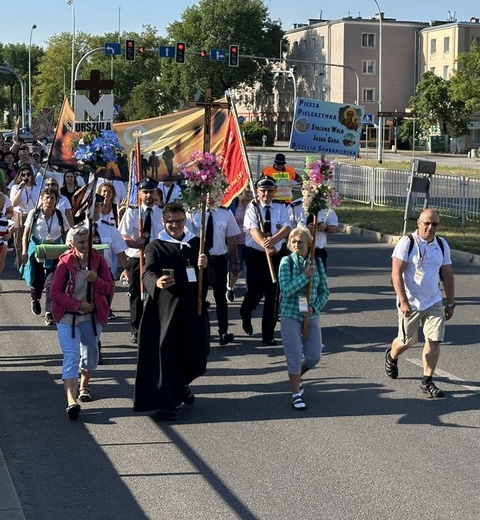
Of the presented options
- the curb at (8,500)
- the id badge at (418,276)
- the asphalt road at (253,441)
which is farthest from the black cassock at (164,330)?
the id badge at (418,276)

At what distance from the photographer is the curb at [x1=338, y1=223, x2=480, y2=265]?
19219 millimetres

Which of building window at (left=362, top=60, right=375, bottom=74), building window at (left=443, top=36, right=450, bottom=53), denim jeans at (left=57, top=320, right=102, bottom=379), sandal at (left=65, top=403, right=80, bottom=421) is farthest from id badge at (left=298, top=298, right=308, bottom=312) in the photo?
building window at (left=362, top=60, right=375, bottom=74)

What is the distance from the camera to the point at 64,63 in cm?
11231

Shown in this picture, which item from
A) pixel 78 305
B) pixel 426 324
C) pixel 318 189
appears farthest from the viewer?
pixel 318 189

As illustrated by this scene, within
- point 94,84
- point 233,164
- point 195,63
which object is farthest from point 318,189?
point 195,63

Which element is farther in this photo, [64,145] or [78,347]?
[64,145]

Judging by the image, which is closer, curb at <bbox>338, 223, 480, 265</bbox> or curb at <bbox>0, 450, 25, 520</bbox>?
curb at <bbox>0, 450, 25, 520</bbox>

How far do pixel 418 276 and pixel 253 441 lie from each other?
8.20 feet

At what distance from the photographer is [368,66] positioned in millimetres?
101062

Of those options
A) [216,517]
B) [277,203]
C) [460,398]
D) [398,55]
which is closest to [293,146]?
[277,203]

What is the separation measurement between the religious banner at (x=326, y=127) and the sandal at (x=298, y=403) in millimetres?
13199

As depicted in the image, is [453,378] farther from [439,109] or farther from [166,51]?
[439,109]

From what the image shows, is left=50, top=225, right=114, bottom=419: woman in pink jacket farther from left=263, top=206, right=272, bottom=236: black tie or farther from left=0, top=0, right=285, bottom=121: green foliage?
left=0, top=0, right=285, bottom=121: green foliage

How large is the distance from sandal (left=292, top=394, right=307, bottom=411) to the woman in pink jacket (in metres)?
1.74
